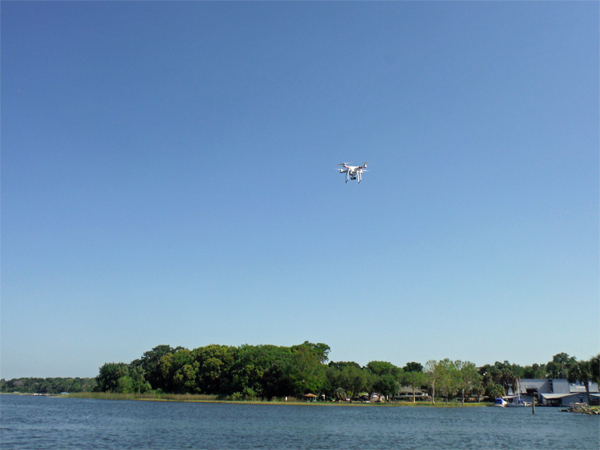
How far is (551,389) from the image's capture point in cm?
13638

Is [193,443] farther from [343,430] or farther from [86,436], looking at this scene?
[343,430]

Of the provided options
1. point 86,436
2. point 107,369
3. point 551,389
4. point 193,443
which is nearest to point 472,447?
point 193,443

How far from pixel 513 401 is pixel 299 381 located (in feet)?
249

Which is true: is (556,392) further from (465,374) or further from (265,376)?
(265,376)

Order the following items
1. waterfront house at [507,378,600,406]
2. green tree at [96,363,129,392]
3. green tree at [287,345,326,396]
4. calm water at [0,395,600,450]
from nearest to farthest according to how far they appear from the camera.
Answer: calm water at [0,395,600,450] < green tree at [287,345,326,396] < waterfront house at [507,378,600,406] < green tree at [96,363,129,392]

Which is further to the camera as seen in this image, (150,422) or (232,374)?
(232,374)

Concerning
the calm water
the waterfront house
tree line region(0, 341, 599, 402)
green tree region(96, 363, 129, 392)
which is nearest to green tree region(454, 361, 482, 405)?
tree line region(0, 341, 599, 402)

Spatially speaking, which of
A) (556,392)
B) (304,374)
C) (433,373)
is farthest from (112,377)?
(556,392)

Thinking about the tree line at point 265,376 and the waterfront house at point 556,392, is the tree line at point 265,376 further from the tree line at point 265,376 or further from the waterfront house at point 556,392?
the waterfront house at point 556,392

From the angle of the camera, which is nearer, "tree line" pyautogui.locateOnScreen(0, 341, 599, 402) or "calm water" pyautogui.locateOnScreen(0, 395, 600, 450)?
"calm water" pyautogui.locateOnScreen(0, 395, 600, 450)

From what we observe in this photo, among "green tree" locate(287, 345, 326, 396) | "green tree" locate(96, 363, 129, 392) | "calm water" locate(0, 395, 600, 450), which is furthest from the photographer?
"green tree" locate(96, 363, 129, 392)

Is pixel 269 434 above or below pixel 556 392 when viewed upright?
above

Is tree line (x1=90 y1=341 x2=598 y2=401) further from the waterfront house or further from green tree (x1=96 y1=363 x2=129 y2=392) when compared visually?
the waterfront house

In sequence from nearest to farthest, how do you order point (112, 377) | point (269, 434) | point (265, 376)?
point (269, 434), point (265, 376), point (112, 377)
